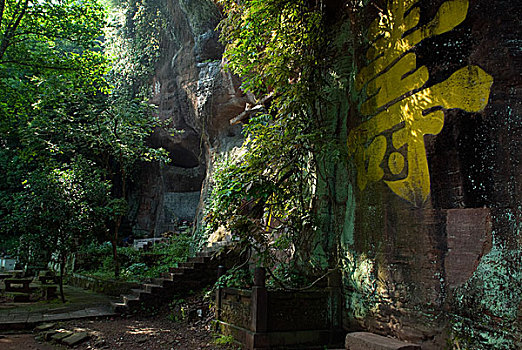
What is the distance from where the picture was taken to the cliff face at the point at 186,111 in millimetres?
14164

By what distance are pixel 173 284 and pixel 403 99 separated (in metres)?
7.25

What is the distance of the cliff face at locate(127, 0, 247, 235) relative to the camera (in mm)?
14164

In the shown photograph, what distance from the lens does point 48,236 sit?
8758mm

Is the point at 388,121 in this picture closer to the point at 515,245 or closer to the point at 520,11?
the point at 520,11

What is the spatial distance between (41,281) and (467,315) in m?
11.0

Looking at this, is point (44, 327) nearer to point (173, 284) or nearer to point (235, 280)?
point (173, 284)

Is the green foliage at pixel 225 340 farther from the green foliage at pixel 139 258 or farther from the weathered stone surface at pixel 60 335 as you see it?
the green foliage at pixel 139 258

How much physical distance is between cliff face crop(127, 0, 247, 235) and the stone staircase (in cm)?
538

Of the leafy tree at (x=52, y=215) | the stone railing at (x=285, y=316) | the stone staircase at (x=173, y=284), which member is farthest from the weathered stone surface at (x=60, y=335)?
the stone railing at (x=285, y=316)

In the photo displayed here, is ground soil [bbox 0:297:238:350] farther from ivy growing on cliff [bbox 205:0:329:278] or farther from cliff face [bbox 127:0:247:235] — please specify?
cliff face [bbox 127:0:247:235]

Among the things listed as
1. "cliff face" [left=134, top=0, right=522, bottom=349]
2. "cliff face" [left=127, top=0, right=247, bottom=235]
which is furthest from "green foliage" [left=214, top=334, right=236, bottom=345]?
"cliff face" [left=127, top=0, right=247, bottom=235]

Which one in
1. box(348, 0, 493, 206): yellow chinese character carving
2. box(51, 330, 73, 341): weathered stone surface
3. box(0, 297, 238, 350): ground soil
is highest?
box(348, 0, 493, 206): yellow chinese character carving

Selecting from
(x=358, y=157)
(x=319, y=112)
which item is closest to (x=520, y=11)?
(x=358, y=157)

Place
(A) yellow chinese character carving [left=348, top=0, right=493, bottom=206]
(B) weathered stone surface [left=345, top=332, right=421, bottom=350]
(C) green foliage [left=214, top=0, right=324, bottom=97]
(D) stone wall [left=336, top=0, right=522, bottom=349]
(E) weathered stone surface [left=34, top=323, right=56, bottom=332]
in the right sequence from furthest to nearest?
(E) weathered stone surface [left=34, top=323, right=56, bottom=332] → (C) green foliage [left=214, top=0, right=324, bottom=97] → (A) yellow chinese character carving [left=348, top=0, right=493, bottom=206] → (B) weathered stone surface [left=345, top=332, right=421, bottom=350] → (D) stone wall [left=336, top=0, right=522, bottom=349]
